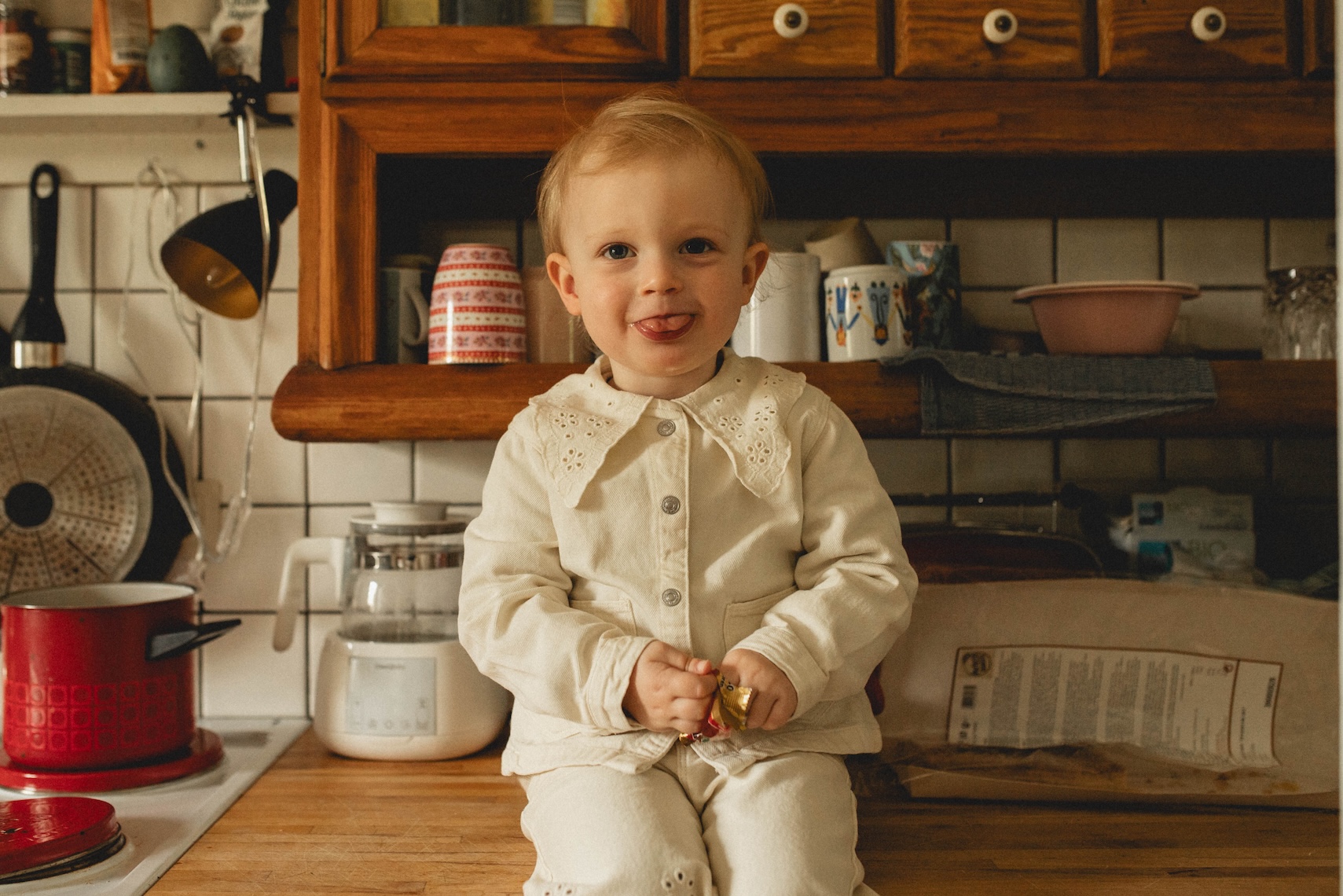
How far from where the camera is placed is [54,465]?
121cm

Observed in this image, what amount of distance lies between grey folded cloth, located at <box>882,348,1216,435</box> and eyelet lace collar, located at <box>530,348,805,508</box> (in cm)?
18

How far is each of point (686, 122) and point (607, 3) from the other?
0.27 metres

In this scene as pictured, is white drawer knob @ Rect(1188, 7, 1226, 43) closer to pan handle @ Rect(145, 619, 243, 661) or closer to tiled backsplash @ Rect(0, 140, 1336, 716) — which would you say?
tiled backsplash @ Rect(0, 140, 1336, 716)

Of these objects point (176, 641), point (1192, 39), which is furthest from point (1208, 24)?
point (176, 641)

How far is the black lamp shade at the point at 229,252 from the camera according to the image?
113cm

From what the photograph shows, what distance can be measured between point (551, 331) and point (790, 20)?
1.25ft

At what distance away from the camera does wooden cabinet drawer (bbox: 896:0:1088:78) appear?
0.99 metres

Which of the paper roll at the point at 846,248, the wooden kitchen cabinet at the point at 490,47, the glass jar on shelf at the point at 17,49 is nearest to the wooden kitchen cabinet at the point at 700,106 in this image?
the wooden kitchen cabinet at the point at 490,47

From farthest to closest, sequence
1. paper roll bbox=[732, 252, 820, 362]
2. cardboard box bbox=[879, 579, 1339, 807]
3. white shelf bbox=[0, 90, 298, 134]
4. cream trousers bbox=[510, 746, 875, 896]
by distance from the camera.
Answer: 1. white shelf bbox=[0, 90, 298, 134]
2. paper roll bbox=[732, 252, 820, 362]
3. cardboard box bbox=[879, 579, 1339, 807]
4. cream trousers bbox=[510, 746, 875, 896]

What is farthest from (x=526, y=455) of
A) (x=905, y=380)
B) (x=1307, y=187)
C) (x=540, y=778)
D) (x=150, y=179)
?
(x=1307, y=187)

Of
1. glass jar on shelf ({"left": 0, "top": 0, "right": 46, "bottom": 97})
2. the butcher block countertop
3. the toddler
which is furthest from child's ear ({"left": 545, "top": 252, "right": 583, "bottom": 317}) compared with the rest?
glass jar on shelf ({"left": 0, "top": 0, "right": 46, "bottom": 97})

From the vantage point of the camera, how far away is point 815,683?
0.75 m

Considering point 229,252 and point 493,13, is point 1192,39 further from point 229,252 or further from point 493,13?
point 229,252

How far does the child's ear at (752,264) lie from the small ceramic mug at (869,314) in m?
0.20
